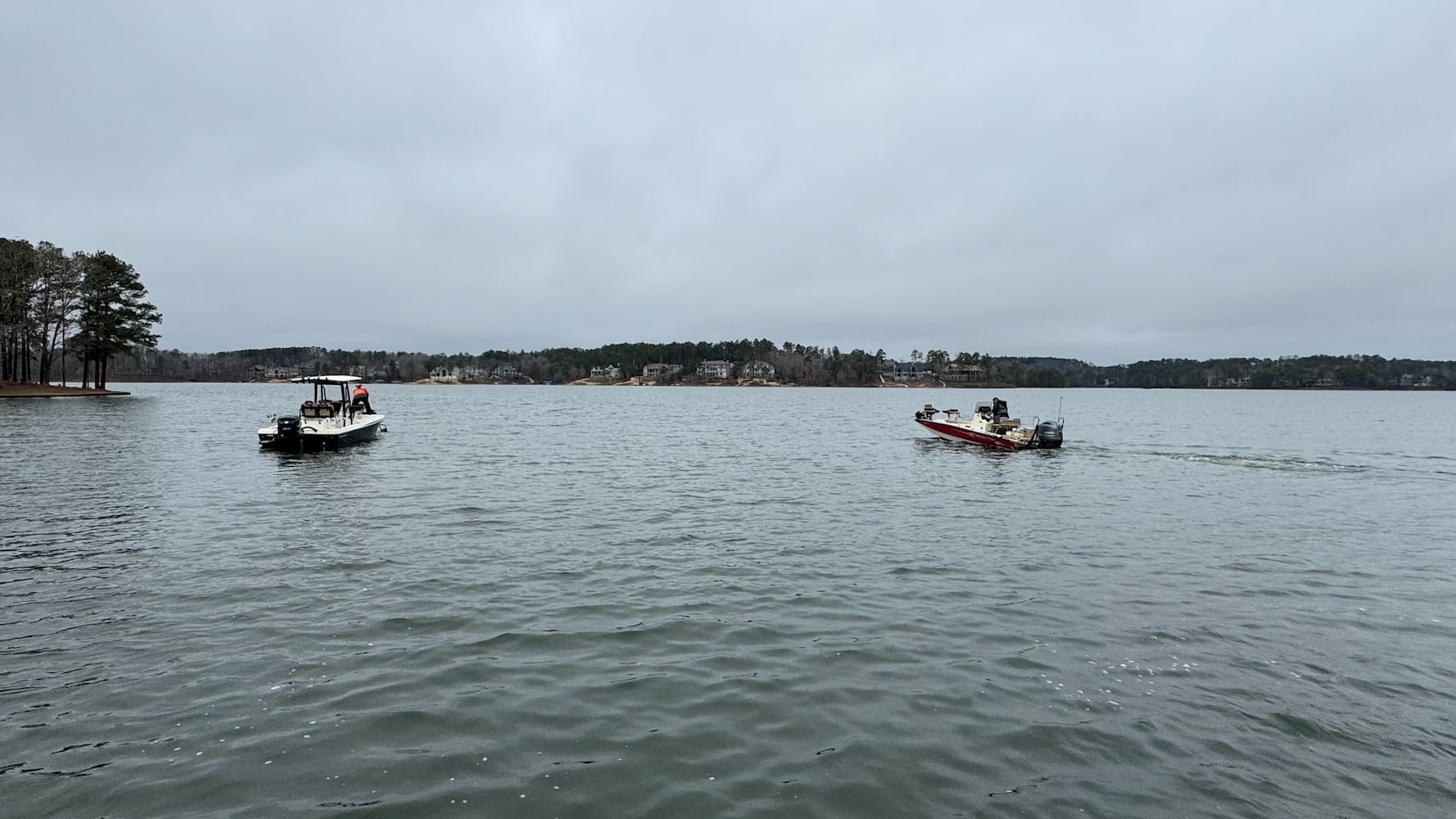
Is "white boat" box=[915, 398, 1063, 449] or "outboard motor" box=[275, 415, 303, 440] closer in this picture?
"outboard motor" box=[275, 415, 303, 440]

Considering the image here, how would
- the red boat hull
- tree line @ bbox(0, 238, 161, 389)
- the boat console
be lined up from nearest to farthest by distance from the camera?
the boat console, the red boat hull, tree line @ bbox(0, 238, 161, 389)

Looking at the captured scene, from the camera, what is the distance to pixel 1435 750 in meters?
6.89

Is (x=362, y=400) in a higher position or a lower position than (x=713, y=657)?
higher

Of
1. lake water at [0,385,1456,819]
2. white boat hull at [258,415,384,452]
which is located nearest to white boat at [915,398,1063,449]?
lake water at [0,385,1456,819]

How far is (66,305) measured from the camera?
7519 cm

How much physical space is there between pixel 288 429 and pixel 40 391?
6498 cm

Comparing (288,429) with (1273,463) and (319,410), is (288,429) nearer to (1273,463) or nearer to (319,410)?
(319,410)

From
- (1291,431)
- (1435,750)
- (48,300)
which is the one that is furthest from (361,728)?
(48,300)

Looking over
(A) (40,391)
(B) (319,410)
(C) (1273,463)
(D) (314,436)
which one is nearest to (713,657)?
(D) (314,436)

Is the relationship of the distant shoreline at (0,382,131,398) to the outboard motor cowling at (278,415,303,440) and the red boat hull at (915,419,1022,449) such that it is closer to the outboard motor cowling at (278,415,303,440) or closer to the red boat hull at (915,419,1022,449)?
the outboard motor cowling at (278,415,303,440)

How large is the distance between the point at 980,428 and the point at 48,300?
88.6 metres

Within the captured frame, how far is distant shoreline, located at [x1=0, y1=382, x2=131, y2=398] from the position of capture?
71.2 m

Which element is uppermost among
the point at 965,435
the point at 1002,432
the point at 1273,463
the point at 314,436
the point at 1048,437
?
the point at 1002,432

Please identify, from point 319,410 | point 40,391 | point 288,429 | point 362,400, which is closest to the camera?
point 288,429
